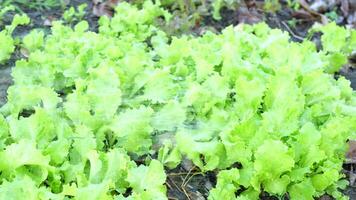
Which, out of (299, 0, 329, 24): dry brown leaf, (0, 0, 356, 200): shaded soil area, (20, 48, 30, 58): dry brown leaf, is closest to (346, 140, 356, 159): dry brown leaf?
(0, 0, 356, 200): shaded soil area

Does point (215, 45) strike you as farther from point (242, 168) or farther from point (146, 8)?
point (242, 168)

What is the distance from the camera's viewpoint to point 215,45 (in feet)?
9.20

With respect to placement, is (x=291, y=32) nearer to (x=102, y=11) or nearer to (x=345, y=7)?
(x=345, y=7)

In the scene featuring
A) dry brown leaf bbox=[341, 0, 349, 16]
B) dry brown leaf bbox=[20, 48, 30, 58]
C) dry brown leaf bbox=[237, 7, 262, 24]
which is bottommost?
dry brown leaf bbox=[341, 0, 349, 16]

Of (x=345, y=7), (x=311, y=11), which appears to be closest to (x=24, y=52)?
(x=311, y=11)

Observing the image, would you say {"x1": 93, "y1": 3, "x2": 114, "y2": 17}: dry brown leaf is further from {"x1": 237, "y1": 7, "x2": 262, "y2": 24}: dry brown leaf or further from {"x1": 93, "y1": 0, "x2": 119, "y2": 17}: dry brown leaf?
{"x1": 237, "y1": 7, "x2": 262, "y2": 24}: dry brown leaf

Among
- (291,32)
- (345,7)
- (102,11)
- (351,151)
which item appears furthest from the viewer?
(345,7)

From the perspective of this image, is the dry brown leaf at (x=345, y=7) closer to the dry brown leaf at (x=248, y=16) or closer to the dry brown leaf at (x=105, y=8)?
the dry brown leaf at (x=248, y=16)

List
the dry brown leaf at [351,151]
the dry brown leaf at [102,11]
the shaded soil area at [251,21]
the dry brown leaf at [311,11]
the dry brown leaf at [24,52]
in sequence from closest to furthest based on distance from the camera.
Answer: the dry brown leaf at [351,151], the shaded soil area at [251,21], the dry brown leaf at [24,52], the dry brown leaf at [102,11], the dry brown leaf at [311,11]

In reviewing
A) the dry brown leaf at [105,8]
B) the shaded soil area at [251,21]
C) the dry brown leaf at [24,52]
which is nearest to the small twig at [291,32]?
the shaded soil area at [251,21]

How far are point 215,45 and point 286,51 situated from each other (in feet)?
1.24

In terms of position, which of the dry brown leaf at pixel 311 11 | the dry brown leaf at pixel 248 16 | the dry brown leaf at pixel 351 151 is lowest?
the dry brown leaf at pixel 311 11

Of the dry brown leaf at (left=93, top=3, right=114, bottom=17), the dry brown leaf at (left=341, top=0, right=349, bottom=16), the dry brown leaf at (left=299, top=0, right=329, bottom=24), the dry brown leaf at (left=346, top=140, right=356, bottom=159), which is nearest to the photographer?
the dry brown leaf at (left=346, top=140, right=356, bottom=159)

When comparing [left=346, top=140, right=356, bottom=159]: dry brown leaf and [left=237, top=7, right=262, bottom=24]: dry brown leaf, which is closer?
[left=346, top=140, right=356, bottom=159]: dry brown leaf
